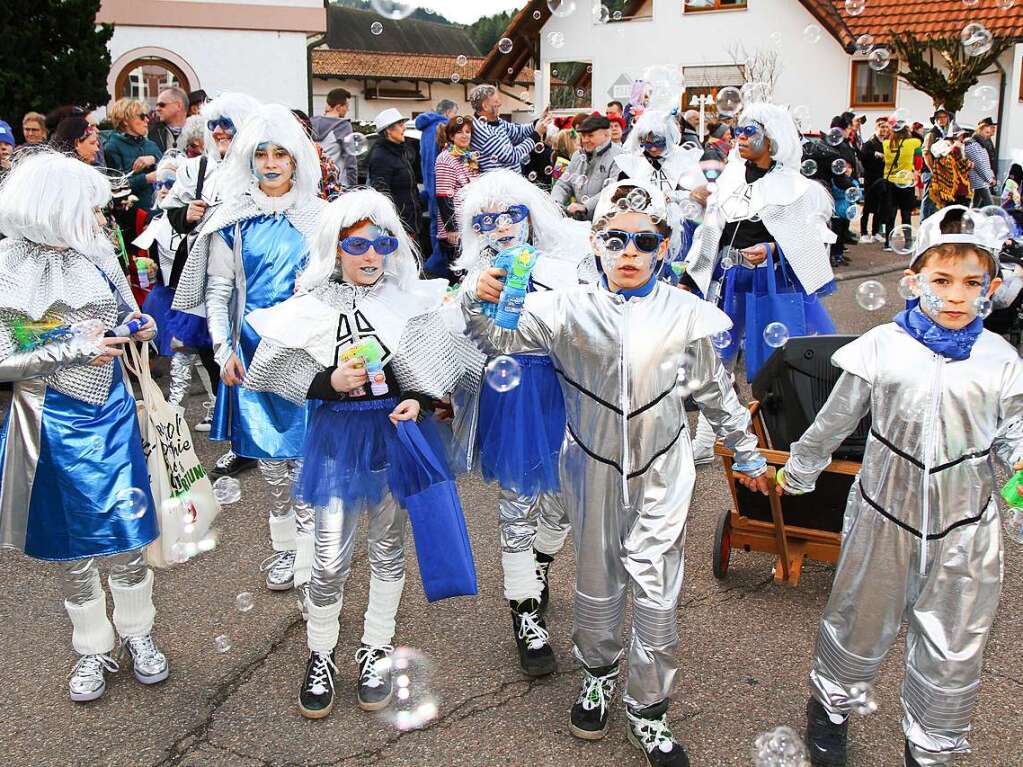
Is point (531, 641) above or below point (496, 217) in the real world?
below

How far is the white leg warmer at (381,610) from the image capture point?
3406 millimetres

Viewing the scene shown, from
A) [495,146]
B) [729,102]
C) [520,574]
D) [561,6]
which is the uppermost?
[561,6]

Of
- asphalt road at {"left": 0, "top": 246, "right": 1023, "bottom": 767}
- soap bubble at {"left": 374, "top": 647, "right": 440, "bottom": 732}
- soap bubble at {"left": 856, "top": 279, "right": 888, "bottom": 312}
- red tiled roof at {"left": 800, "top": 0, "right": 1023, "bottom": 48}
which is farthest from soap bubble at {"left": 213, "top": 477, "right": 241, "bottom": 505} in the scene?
red tiled roof at {"left": 800, "top": 0, "right": 1023, "bottom": 48}

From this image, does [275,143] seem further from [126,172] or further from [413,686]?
[126,172]

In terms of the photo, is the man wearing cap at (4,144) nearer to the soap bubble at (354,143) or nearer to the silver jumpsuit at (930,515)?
the soap bubble at (354,143)

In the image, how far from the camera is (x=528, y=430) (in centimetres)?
346

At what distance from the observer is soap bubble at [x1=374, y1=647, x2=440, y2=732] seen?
3.30 m

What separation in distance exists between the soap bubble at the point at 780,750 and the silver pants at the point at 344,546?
1.31 m

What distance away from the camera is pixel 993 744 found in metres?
3.11

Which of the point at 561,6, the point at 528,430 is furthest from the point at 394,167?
the point at 528,430

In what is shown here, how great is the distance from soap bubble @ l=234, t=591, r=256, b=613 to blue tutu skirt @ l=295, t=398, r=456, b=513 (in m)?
0.87

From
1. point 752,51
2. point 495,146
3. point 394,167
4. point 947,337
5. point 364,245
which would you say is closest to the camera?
point 947,337

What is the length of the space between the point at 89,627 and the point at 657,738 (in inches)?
80.4

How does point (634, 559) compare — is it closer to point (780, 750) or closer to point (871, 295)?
point (780, 750)
